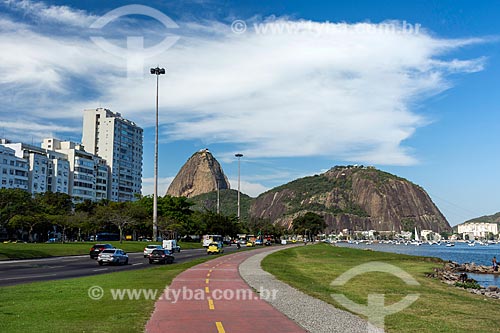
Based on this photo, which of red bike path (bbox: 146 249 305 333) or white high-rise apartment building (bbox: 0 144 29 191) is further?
white high-rise apartment building (bbox: 0 144 29 191)

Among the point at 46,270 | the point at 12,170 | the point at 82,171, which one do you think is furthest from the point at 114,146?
the point at 46,270

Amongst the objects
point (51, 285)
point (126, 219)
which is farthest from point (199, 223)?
point (51, 285)

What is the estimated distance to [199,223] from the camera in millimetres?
123938

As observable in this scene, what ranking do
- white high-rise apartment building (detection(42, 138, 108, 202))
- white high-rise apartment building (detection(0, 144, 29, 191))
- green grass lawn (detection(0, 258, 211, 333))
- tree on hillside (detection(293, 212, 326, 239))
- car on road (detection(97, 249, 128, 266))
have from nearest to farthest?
green grass lawn (detection(0, 258, 211, 333))
car on road (detection(97, 249, 128, 266))
white high-rise apartment building (detection(0, 144, 29, 191))
white high-rise apartment building (detection(42, 138, 108, 202))
tree on hillside (detection(293, 212, 326, 239))

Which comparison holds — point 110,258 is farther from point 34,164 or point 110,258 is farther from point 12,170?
point 34,164

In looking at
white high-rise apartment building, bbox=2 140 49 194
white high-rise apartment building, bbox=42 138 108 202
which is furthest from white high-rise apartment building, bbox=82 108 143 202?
white high-rise apartment building, bbox=2 140 49 194

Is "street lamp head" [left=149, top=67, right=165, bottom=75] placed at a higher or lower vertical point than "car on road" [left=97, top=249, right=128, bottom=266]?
higher

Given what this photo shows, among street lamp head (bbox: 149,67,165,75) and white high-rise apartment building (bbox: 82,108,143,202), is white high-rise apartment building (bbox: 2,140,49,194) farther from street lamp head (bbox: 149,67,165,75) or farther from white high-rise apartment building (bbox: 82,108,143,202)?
street lamp head (bbox: 149,67,165,75)

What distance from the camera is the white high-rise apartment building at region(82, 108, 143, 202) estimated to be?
177 m

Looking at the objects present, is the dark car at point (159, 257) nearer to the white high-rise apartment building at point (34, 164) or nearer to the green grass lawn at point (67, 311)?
the green grass lawn at point (67, 311)

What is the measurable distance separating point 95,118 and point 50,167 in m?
42.5

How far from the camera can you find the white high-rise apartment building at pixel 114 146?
177 m

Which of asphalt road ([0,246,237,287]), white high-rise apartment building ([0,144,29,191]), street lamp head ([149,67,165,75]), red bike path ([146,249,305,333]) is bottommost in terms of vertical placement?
asphalt road ([0,246,237,287])

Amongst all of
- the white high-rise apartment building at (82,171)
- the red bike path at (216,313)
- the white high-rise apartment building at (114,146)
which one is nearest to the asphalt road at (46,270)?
the red bike path at (216,313)
